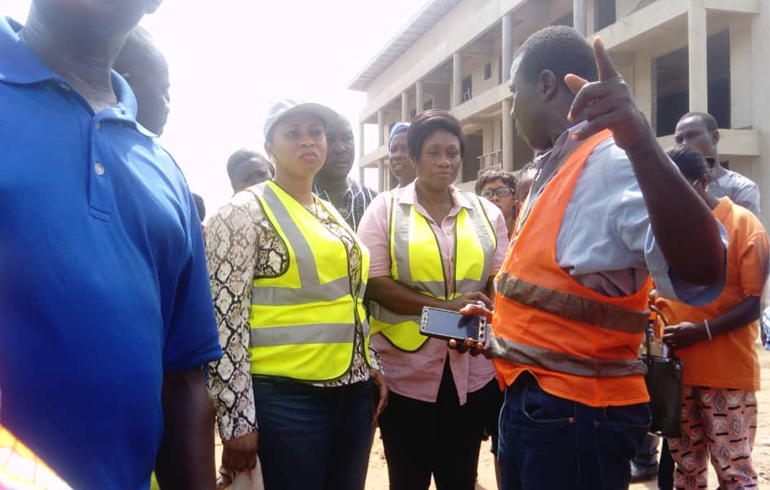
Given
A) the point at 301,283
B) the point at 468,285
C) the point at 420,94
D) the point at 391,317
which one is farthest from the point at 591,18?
the point at 301,283

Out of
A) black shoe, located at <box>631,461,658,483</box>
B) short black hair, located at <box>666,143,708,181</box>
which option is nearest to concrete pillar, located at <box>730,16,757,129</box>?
black shoe, located at <box>631,461,658,483</box>

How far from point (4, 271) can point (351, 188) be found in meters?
3.09

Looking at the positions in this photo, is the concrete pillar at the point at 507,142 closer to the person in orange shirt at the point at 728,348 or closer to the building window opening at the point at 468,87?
the building window opening at the point at 468,87

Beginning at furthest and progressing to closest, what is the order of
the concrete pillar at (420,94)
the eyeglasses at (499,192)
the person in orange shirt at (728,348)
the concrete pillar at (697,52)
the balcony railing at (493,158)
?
the concrete pillar at (420,94), the balcony railing at (493,158), the concrete pillar at (697,52), the eyeglasses at (499,192), the person in orange shirt at (728,348)

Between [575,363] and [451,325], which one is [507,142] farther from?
[575,363]

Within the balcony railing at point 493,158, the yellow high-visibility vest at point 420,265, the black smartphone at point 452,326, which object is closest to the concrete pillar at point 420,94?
the balcony railing at point 493,158

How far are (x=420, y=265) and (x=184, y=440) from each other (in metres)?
1.72

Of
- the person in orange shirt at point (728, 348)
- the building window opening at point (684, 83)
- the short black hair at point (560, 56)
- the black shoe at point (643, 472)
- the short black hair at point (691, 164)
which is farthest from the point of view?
Result: the building window opening at point (684, 83)

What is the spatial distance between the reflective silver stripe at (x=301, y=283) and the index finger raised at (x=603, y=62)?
1362 mm

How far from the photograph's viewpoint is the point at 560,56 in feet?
6.49

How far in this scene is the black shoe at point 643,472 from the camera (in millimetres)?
4391

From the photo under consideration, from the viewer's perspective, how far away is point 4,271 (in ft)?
3.09

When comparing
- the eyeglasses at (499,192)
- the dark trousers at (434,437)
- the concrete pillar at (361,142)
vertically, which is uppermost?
the concrete pillar at (361,142)

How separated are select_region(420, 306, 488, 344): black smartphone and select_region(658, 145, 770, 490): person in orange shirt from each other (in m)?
1.25
